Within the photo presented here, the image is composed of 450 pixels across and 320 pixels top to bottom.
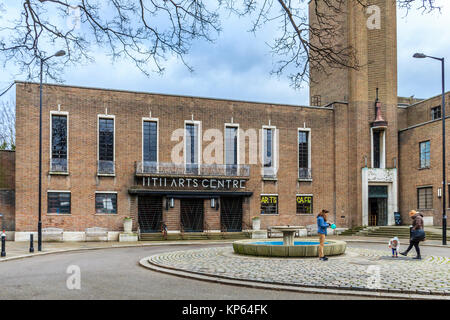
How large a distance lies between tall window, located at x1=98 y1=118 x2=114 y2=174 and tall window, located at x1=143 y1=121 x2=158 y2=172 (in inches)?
86.3

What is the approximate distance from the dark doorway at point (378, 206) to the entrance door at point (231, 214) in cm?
1104

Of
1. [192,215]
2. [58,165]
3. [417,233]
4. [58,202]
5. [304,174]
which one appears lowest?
[192,215]

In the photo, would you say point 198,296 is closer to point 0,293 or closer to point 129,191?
point 0,293

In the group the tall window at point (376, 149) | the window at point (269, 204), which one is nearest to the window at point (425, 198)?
the tall window at point (376, 149)

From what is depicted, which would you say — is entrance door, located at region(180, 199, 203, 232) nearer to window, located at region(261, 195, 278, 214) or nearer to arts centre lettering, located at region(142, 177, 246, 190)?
arts centre lettering, located at region(142, 177, 246, 190)

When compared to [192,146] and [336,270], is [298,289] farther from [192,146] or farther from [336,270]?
[192,146]

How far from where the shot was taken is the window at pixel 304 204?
34.1 metres

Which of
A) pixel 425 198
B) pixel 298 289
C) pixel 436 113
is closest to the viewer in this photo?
pixel 298 289

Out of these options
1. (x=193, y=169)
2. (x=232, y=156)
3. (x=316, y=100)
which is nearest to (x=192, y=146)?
(x=193, y=169)

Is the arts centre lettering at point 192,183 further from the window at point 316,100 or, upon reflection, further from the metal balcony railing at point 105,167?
the window at point 316,100

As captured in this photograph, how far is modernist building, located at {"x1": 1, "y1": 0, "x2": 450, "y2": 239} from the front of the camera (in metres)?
28.9

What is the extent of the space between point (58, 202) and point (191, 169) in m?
8.88

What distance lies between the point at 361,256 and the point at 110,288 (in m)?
9.85

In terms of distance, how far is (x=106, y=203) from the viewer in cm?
2959
